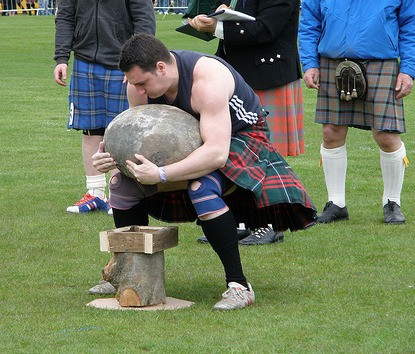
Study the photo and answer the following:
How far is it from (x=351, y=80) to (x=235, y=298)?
248cm

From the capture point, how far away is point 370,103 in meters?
7.33

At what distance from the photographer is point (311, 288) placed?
5.59 metres

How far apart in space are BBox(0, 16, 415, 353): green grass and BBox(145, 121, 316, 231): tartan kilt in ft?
1.19

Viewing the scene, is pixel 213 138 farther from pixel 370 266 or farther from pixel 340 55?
pixel 340 55

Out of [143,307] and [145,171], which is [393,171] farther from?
[145,171]

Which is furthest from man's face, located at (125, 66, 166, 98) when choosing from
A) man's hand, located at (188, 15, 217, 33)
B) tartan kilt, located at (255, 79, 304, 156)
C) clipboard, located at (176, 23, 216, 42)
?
tartan kilt, located at (255, 79, 304, 156)

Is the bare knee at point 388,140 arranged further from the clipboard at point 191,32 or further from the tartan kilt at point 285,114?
the clipboard at point 191,32

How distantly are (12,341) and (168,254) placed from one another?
6.32 feet

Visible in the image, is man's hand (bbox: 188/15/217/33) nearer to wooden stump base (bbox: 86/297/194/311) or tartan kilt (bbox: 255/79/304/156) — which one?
tartan kilt (bbox: 255/79/304/156)

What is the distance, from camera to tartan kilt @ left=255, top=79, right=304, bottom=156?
6.99 meters

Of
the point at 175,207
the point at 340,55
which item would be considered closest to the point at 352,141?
the point at 340,55

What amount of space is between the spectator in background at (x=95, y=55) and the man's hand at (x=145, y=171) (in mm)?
2702

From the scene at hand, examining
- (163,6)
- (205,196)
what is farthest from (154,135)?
(163,6)

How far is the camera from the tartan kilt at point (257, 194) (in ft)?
17.4
